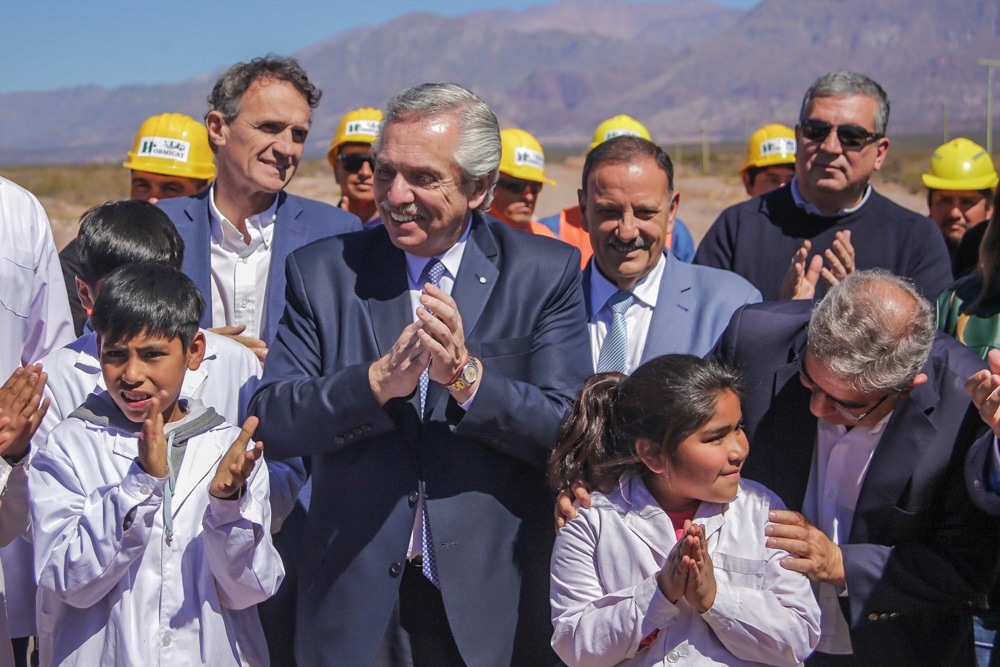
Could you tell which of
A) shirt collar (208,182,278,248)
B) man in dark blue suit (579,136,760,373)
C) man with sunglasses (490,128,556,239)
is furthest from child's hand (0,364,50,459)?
man with sunglasses (490,128,556,239)

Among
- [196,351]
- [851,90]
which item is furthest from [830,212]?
[196,351]

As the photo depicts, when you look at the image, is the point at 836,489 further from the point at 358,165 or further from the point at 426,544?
the point at 358,165

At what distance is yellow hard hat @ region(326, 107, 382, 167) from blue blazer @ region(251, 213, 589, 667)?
138 inches

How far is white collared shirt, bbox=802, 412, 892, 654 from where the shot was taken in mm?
3133

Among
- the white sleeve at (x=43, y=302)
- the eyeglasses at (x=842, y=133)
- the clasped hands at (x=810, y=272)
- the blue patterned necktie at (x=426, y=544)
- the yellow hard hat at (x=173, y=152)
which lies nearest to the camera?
the blue patterned necktie at (x=426, y=544)

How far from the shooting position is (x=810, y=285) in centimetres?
413

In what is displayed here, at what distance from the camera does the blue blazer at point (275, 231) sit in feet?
13.9

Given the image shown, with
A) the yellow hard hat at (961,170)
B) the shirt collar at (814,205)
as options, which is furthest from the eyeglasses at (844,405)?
the yellow hard hat at (961,170)

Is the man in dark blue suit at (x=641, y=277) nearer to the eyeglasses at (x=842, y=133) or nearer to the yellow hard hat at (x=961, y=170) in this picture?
the eyeglasses at (x=842, y=133)

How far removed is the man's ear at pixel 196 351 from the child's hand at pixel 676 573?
1.45 m

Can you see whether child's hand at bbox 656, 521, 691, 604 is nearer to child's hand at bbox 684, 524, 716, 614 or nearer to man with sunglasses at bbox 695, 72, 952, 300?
child's hand at bbox 684, 524, 716, 614

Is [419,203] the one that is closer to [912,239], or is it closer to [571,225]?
[912,239]

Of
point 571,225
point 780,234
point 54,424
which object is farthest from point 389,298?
point 571,225

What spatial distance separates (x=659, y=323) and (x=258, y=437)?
5.04ft
